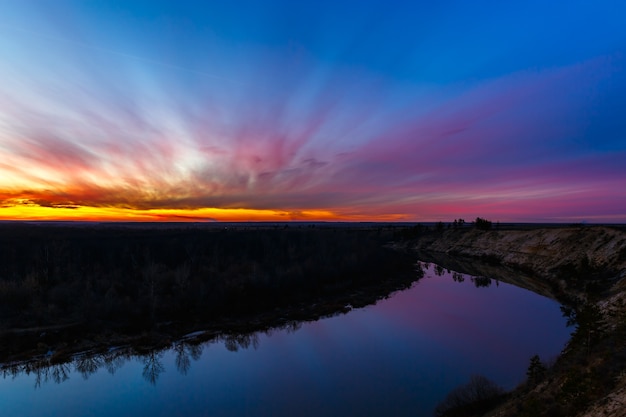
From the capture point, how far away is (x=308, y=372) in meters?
18.3

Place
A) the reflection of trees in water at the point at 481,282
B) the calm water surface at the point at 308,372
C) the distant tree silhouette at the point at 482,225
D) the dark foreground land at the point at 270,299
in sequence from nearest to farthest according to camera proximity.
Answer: the dark foreground land at the point at 270,299
the calm water surface at the point at 308,372
the reflection of trees in water at the point at 481,282
the distant tree silhouette at the point at 482,225

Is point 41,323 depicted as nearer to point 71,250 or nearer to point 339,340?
point 339,340

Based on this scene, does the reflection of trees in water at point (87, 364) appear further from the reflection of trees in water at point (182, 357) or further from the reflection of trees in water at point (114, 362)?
the reflection of trees in water at point (182, 357)

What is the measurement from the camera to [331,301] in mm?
34688

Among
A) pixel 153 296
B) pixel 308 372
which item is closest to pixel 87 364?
pixel 153 296

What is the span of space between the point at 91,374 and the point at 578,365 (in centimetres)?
2234

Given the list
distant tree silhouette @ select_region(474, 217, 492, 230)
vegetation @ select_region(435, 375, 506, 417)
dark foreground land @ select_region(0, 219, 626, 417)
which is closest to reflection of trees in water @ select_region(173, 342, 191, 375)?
dark foreground land @ select_region(0, 219, 626, 417)

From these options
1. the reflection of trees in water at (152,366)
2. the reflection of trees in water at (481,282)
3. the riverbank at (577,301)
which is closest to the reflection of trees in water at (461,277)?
the reflection of trees in water at (481,282)

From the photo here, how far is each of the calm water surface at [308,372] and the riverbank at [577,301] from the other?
9.74 feet

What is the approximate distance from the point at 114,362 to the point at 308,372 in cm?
1101

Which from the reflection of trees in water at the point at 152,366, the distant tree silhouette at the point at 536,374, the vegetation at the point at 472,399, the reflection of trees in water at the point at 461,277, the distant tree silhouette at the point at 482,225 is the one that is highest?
the distant tree silhouette at the point at 482,225

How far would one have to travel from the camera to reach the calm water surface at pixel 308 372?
49.1 feet

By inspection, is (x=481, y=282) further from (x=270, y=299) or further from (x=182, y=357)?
(x=182, y=357)

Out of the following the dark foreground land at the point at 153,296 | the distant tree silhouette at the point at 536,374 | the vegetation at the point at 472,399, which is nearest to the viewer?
the vegetation at the point at 472,399
